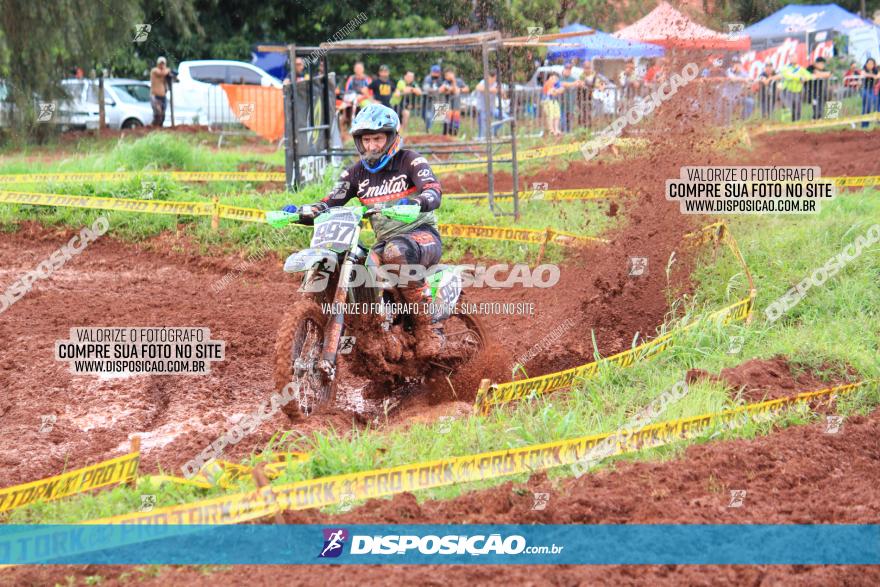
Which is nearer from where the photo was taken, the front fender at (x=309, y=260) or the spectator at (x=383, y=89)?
the front fender at (x=309, y=260)

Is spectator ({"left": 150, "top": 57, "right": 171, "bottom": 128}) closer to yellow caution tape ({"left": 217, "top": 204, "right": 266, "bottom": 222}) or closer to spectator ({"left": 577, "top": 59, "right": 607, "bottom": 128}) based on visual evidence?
spectator ({"left": 577, "top": 59, "right": 607, "bottom": 128})

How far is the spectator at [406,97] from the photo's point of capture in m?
21.8

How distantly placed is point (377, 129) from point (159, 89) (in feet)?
66.0

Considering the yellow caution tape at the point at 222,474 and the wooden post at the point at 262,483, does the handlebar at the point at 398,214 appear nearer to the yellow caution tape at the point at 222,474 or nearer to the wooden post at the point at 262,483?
the yellow caution tape at the point at 222,474

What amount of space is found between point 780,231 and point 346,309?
19.7 feet

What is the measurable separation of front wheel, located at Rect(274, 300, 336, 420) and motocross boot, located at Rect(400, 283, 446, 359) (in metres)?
0.73

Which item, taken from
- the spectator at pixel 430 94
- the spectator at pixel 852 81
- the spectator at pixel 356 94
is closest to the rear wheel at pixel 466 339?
the spectator at pixel 356 94

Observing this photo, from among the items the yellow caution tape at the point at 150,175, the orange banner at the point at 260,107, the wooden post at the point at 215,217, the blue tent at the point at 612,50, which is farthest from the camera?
the blue tent at the point at 612,50

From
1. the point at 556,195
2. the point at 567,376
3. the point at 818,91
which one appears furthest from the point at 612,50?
the point at 567,376

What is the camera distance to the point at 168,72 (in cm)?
2628

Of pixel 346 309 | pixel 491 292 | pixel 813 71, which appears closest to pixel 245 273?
pixel 491 292

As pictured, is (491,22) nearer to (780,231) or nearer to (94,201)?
(94,201)

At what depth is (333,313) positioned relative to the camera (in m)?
6.95

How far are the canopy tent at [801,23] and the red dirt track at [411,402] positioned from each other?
17080 millimetres
